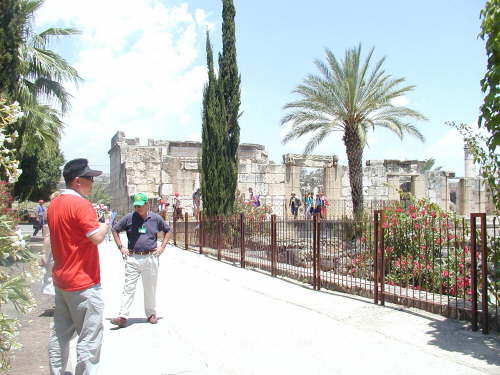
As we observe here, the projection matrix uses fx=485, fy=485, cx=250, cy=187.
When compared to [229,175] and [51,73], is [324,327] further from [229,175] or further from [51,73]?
[51,73]

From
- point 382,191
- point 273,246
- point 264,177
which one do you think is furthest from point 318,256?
point 382,191

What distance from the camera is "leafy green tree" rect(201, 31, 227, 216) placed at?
16672 mm

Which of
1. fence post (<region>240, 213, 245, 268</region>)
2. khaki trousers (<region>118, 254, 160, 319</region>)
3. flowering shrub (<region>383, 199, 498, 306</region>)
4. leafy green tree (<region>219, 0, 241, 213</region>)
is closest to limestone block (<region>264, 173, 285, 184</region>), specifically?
leafy green tree (<region>219, 0, 241, 213</region>)

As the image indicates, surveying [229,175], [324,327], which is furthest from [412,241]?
[229,175]

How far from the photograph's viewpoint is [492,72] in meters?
5.00

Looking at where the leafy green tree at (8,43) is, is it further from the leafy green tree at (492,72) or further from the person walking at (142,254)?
the leafy green tree at (492,72)

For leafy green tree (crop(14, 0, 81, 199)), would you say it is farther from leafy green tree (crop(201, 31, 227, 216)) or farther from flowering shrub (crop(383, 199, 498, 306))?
flowering shrub (crop(383, 199, 498, 306))

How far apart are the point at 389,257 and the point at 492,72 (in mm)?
4440

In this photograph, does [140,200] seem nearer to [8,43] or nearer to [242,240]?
[242,240]

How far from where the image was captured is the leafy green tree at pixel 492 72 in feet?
16.1

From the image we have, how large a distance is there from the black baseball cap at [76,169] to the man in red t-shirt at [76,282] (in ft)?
0.70

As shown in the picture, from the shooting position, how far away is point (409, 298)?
679 cm

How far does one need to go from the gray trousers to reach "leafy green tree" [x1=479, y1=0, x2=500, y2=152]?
13.9ft

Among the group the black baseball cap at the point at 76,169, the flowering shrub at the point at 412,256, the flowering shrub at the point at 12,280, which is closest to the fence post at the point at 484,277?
the flowering shrub at the point at 412,256
